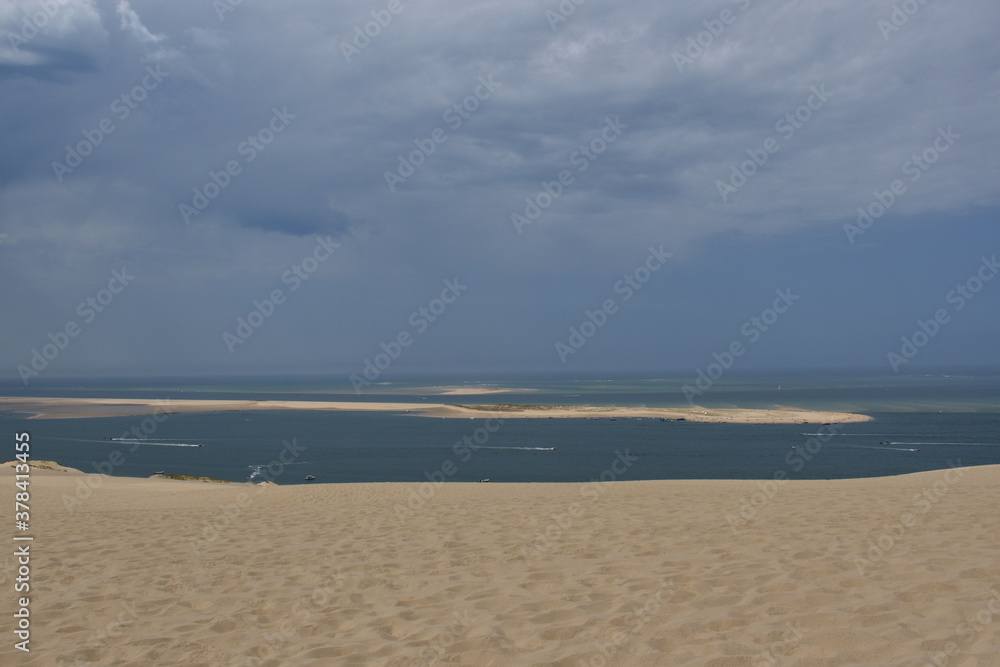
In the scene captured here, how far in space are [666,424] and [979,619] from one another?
2080 inches

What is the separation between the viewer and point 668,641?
5188 mm

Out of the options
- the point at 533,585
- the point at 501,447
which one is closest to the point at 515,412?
the point at 501,447

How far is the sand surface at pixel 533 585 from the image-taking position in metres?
5.18

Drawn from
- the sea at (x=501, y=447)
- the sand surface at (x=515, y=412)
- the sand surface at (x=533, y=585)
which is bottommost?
the sand surface at (x=533, y=585)

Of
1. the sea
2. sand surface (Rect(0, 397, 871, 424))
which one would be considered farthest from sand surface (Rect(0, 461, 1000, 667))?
sand surface (Rect(0, 397, 871, 424))

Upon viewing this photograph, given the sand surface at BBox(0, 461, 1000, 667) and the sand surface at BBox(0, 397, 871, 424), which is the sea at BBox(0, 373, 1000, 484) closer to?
the sand surface at BBox(0, 397, 871, 424)

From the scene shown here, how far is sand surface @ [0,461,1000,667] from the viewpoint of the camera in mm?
5180

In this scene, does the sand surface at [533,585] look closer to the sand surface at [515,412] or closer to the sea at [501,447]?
the sea at [501,447]

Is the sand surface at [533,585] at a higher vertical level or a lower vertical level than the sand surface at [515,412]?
lower

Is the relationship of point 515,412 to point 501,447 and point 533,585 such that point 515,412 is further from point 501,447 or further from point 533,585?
point 533,585

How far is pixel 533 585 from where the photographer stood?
697 cm

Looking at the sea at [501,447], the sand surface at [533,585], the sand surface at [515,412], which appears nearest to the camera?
the sand surface at [533,585]

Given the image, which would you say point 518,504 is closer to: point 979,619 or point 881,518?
point 881,518

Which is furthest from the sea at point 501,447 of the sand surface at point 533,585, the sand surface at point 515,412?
the sand surface at point 533,585
